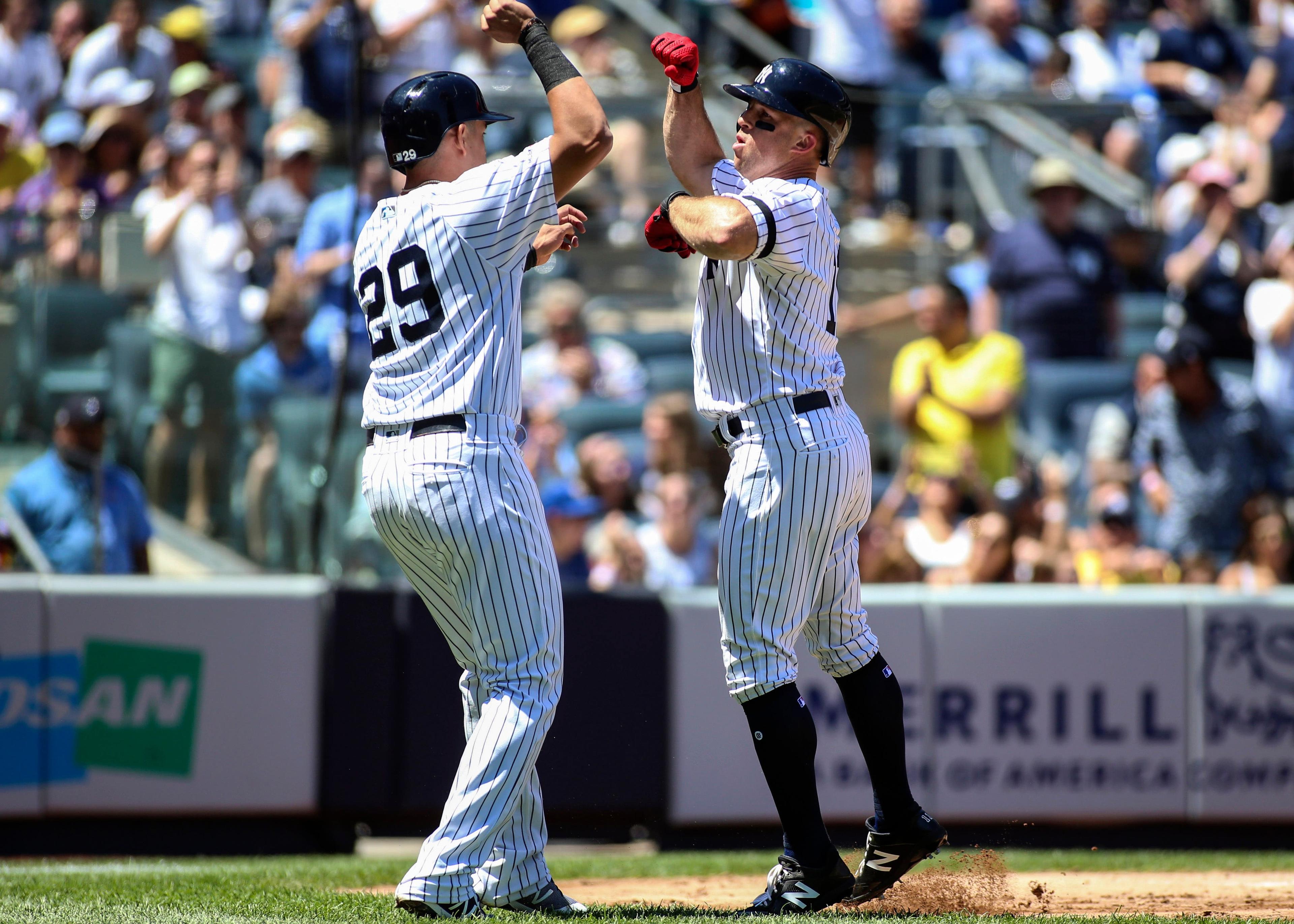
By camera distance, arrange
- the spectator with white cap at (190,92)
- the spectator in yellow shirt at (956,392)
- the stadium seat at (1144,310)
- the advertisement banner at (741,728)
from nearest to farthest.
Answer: the advertisement banner at (741,728), the spectator in yellow shirt at (956,392), the spectator with white cap at (190,92), the stadium seat at (1144,310)

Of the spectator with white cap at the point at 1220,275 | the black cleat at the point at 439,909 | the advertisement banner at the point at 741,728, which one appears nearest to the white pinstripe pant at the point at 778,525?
the black cleat at the point at 439,909

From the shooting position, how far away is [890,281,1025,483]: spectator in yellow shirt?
8.78 meters

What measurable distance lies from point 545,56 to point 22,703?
13.0 feet

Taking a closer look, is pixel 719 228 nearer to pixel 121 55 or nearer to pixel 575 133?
pixel 575 133

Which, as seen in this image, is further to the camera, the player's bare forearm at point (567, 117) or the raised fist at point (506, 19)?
the raised fist at point (506, 19)

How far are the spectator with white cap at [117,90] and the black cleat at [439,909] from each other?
7116 millimetres

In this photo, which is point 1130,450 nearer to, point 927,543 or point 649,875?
point 927,543

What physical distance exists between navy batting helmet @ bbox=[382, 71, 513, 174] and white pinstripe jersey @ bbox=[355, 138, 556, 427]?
113mm

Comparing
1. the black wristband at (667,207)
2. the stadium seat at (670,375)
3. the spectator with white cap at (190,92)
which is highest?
the spectator with white cap at (190,92)

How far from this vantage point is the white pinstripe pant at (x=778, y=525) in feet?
13.4

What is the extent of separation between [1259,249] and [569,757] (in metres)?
5.86

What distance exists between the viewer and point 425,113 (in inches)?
158

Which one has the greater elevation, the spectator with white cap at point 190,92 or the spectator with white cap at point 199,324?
the spectator with white cap at point 190,92

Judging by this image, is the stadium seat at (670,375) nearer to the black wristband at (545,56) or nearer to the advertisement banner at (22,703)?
the advertisement banner at (22,703)
